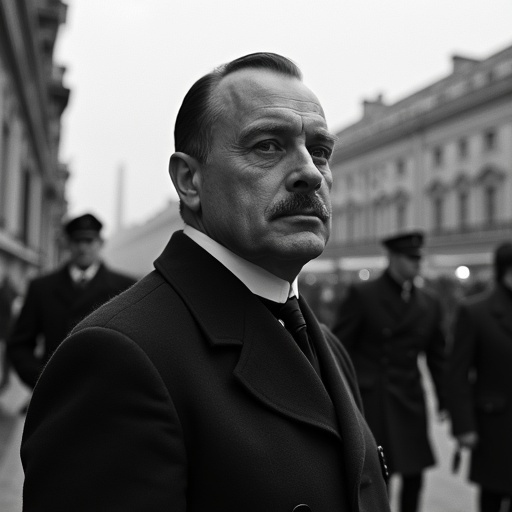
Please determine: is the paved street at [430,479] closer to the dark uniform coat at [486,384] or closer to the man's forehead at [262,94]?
the dark uniform coat at [486,384]

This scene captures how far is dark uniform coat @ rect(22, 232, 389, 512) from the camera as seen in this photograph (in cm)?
125

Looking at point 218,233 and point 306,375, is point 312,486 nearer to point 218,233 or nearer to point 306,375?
point 306,375

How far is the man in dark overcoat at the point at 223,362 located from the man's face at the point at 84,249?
10.9 ft

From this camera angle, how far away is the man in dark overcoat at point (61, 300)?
4508mm

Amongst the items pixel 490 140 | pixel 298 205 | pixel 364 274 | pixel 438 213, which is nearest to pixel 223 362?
pixel 298 205

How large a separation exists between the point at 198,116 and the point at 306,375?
0.65 m

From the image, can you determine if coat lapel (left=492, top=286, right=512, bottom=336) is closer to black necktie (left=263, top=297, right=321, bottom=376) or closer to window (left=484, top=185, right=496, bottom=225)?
black necktie (left=263, top=297, right=321, bottom=376)

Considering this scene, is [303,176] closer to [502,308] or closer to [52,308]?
[502,308]

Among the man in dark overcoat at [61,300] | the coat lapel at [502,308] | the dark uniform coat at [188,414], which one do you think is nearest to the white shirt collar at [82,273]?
the man in dark overcoat at [61,300]

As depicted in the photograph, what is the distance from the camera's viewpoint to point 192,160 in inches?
64.3

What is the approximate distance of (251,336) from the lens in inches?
58.9

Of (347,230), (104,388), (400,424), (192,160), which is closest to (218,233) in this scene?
(192,160)

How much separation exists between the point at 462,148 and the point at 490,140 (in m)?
2.58

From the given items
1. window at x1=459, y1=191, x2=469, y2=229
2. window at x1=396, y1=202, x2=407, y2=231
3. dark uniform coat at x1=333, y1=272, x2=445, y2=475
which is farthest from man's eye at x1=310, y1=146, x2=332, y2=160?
window at x1=396, y1=202, x2=407, y2=231
